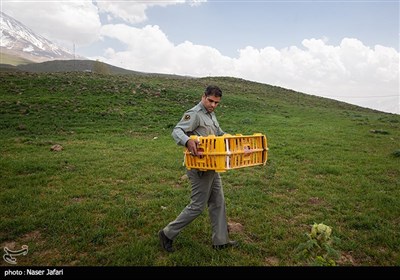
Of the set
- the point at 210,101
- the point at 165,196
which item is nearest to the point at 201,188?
the point at 210,101

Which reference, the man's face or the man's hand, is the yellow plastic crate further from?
the man's face

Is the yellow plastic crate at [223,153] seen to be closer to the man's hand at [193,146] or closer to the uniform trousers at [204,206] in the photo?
the man's hand at [193,146]

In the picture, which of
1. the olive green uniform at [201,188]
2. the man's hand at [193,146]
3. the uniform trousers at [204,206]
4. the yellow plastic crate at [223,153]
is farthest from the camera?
the uniform trousers at [204,206]

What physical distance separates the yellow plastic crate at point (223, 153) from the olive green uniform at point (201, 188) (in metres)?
0.39

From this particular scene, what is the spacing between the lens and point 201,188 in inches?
207

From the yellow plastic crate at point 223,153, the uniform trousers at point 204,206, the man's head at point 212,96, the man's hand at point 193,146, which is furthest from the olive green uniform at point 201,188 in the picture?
the yellow plastic crate at point 223,153

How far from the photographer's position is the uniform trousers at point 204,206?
5254 millimetres

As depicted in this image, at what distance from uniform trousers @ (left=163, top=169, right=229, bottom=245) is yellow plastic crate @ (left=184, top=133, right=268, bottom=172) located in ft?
1.43

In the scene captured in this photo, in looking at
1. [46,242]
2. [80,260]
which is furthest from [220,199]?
[46,242]

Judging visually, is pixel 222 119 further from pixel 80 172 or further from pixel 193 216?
pixel 193 216

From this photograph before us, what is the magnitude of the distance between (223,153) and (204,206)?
1.35m

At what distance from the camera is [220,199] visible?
5.65m

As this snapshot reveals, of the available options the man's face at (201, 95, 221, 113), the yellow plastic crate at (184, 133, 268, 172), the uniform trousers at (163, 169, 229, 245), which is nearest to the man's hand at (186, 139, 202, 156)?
the yellow plastic crate at (184, 133, 268, 172)
